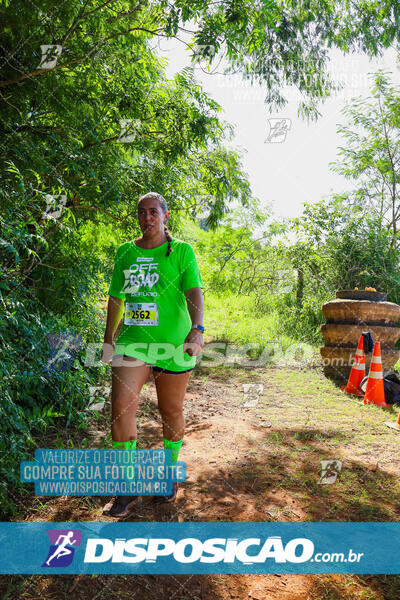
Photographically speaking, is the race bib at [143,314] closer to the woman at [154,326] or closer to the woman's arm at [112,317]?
the woman at [154,326]

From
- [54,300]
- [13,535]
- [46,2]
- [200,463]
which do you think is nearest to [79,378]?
[54,300]

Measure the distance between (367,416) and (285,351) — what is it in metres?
3.75

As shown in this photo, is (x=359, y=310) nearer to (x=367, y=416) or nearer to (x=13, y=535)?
(x=367, y=416)

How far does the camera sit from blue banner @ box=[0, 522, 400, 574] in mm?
2061

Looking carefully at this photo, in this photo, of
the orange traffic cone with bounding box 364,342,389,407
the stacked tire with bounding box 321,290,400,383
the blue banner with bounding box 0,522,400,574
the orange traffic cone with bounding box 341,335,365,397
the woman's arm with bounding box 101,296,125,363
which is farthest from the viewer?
the stacked tire with bounding box 321,290,400,383

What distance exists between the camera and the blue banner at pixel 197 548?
2.06m

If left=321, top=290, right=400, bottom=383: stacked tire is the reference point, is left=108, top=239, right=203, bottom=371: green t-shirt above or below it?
above

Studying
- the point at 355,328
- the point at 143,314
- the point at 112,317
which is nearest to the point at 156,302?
the point at 143,314

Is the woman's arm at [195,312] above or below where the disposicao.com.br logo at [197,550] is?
above

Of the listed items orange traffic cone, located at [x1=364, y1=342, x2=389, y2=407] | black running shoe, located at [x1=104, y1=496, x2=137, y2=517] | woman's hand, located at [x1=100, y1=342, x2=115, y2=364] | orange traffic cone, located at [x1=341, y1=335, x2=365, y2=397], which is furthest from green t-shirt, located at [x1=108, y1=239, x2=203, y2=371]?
orange traffic cone, located at [x1=341, y1=335, x2=365, y2=397]

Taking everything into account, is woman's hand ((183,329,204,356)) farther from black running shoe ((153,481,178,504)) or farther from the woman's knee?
black running shoe ((153,481,178,504))

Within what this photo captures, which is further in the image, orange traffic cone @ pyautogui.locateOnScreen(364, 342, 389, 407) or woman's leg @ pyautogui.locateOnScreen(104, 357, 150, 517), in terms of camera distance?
orange traffic cone @ pyautogui.locateOnScreen(364, 342, 389, 407)

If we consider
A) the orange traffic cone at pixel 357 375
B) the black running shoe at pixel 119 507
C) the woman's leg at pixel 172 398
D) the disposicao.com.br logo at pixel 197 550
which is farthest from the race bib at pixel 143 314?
the orange traffic cone at pixel 357 375

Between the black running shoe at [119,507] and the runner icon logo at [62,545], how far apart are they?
220 mm
